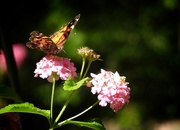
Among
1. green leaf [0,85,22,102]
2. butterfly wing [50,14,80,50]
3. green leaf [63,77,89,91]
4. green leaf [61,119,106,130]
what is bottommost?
green leaf [0,85,22,102]

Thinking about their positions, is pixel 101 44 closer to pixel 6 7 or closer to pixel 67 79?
pixel 6 7

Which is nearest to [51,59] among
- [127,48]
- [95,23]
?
[95,23]

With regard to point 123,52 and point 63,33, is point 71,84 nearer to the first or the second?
point 63,33

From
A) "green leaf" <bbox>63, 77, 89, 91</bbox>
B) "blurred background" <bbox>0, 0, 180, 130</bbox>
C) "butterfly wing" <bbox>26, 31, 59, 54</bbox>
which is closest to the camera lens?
"green leaf" <bbox>63, 77, 89, 91</bbox>

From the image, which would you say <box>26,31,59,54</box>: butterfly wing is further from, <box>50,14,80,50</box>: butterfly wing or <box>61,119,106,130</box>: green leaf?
<box>61,119,106,130</box>: green leaf

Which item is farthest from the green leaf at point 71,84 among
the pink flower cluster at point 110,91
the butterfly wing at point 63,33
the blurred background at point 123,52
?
the blurred background at point 123,52

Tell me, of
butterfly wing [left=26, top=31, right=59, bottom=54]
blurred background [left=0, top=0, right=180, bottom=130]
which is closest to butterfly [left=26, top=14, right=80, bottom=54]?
butterfly wing [left=26, top=31, right=59, bottom=54]

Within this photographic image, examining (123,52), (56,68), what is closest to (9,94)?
(56,68)
